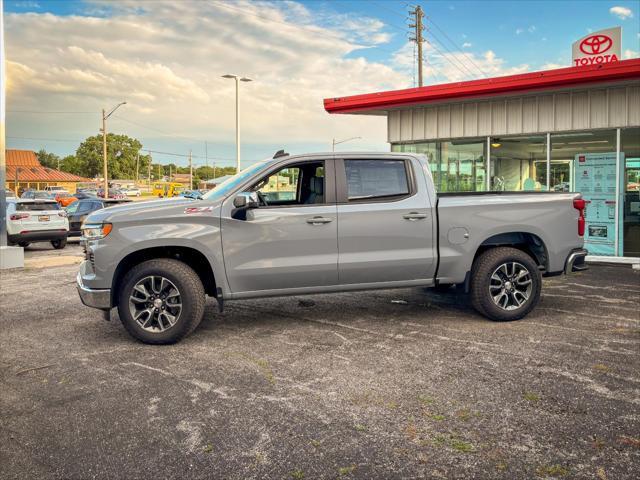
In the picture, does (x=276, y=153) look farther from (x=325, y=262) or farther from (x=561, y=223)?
(x=561, y=223)

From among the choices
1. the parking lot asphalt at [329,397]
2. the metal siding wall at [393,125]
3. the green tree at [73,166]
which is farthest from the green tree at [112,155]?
the parking lot asphalt at [329,397]

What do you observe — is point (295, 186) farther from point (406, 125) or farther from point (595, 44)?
point (595, 44)

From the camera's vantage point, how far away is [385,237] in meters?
6.38

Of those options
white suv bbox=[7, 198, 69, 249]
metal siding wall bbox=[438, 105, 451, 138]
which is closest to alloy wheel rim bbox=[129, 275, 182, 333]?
metal siding wall bbox=[438, 105, 451, 138]

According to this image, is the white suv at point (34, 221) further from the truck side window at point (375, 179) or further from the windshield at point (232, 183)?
the truck side window at point (375, 179)

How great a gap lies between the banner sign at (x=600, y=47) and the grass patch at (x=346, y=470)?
1212 cm

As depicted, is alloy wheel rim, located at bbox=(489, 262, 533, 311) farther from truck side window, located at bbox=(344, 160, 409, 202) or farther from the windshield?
the windshield

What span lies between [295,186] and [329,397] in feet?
10.3

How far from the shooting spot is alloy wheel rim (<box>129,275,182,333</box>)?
5.76 m

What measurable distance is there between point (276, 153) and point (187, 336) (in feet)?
7.99

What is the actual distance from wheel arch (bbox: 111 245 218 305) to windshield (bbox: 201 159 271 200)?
64 centimetres

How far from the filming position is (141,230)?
5.75 metres

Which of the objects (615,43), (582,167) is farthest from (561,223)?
(615,43)

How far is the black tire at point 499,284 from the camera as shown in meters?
6.61
